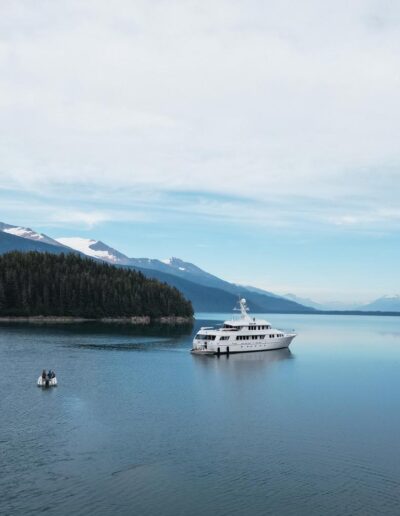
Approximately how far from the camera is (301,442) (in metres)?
57.3

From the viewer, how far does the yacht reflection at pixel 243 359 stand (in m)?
124

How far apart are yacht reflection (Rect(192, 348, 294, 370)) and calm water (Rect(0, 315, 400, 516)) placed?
11317 mm

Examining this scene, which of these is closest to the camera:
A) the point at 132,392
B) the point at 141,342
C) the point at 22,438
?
the point at 22,438

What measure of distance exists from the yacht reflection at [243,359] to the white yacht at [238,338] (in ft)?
6.59

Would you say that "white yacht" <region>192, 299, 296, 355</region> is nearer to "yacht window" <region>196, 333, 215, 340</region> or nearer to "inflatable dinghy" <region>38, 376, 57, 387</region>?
"yacht window" <region>196, 333, 215, 340</region>

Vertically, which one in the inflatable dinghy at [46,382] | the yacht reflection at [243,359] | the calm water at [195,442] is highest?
the inflatable dinghy at [46,382]

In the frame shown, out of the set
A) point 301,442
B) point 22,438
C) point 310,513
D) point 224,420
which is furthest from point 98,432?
point 310,513

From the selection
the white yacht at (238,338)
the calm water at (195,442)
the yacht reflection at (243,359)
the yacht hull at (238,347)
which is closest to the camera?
the calm water at (195,442)

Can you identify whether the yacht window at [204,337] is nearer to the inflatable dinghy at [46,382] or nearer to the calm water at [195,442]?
the calm water at [195,442]

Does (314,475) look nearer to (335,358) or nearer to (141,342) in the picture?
(335,358)

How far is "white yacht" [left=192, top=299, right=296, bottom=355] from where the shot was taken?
142625mm

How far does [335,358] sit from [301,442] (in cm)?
9610

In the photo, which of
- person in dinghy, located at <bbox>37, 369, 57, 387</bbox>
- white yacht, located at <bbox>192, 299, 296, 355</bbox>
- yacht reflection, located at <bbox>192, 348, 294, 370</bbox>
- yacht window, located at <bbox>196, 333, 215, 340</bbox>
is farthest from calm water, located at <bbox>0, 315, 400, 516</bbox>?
yacht window, located at <bbox>196, 333, 215, 340</bbox>

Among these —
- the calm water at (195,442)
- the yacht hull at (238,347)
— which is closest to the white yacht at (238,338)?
the yacht hull at (238,347)
